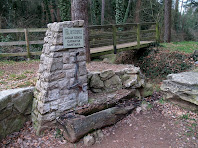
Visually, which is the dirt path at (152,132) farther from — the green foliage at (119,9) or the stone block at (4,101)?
the green foliage at (119,9)

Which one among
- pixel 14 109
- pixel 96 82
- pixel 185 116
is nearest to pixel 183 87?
pixel 185 116

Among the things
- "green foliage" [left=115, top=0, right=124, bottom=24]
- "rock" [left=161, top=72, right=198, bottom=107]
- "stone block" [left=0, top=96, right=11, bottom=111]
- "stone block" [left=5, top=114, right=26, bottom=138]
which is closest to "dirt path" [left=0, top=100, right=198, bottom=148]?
"stone block" [left=5, top=114, right=26, bottom=138]

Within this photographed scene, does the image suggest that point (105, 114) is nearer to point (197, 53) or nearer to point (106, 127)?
point (106, 127)

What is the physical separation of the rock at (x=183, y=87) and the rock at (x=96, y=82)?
236cm

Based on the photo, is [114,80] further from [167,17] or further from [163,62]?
[167,17]

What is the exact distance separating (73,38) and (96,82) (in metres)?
1.64

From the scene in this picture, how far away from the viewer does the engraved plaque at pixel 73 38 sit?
4.20m

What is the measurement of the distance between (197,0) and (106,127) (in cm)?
1706

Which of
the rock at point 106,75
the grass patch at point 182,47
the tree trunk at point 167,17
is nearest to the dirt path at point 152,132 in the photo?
the rock at point 106,75

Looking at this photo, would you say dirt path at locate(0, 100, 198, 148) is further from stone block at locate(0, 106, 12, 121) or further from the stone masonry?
stone block at locate(0, 106, 12, 121)

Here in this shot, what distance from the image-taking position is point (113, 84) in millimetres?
5711

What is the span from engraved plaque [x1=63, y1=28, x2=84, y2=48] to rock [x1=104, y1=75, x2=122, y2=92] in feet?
5.41

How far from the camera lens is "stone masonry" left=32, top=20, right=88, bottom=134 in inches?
163

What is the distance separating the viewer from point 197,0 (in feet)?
54.2
